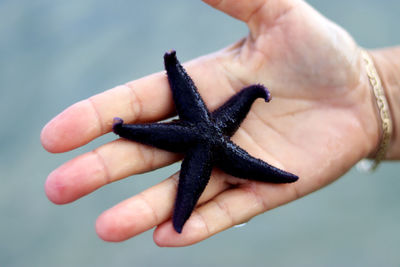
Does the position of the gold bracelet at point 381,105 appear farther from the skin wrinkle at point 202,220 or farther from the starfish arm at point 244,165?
the skin wrinkle at point 202,220

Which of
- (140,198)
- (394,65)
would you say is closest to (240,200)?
(140,198)

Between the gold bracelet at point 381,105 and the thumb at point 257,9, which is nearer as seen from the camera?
the thumb at point 257,9

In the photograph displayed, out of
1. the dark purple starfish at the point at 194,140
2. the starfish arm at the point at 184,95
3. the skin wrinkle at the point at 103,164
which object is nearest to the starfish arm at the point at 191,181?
the dark purple starfish at the point at 194,140

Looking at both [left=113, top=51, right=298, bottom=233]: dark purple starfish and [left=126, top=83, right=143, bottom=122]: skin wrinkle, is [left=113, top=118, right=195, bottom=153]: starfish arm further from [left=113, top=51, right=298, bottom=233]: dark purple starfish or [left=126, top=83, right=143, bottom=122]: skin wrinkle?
[left=126, top=83, right=143, bottom=122]: skin wrinkle

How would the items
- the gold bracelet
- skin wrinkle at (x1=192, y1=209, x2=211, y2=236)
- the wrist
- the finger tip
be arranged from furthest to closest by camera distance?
the wrist < the gold bracelet < skin wrinkle at (x1=192, y1=209, x2=211, y2=236) < the finger tip

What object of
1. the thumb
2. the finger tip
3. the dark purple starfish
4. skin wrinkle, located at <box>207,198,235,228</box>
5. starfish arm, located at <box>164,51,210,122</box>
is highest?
the thumb

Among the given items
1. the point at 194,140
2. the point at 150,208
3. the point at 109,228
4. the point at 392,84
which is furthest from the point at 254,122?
the point at 392,84

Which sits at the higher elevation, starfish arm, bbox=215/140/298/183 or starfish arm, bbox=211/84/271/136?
starfish arm, bbox=211/84/271/136

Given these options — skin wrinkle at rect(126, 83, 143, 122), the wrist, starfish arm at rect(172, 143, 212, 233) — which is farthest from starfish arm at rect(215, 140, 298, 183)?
the wrist
